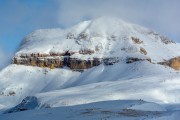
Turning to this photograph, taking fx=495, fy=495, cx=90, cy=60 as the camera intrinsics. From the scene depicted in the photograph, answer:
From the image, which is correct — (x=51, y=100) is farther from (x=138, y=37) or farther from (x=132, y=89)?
(x=138, y=37)

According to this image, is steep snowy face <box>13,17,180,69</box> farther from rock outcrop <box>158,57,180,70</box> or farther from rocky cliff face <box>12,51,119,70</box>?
rock outcrop <box>158,57,180,70</box>

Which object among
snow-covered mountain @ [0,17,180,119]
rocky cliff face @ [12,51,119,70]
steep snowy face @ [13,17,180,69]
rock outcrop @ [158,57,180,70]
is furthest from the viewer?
rocky cliff face @ [12,51,119,70]

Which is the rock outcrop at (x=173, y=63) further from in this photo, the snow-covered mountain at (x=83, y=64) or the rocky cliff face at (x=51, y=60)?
the rocky cliff face at (x=51, y=60)

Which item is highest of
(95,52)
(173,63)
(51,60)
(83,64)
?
(95,52)

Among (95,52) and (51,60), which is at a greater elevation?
(95,52)

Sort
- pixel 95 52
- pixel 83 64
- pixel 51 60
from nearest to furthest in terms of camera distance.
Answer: pixel 83 64, pixel 95 52, pixel 51 60

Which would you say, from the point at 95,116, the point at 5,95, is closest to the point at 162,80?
the point at 95,116

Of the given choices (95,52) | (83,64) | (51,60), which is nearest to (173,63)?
(95,52)

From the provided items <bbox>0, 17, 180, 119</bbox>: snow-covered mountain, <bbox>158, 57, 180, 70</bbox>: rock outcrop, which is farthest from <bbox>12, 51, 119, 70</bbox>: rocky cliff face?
<bbox>158, 57, 180, 70</bbox>: rock outcrop

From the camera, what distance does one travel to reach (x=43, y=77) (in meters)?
184

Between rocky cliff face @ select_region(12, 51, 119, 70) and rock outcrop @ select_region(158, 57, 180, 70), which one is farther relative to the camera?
rocky cliff face @ select_region(12, 51, 119, 70)

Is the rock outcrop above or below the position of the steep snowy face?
below

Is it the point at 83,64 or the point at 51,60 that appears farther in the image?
A: the point at 51,60

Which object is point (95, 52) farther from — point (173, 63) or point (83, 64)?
point (173, 63)
